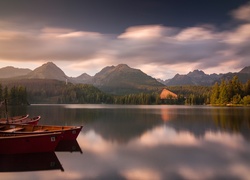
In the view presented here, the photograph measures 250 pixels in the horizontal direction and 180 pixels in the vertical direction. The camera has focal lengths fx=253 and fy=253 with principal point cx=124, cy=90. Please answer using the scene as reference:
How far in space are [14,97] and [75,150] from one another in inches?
6686

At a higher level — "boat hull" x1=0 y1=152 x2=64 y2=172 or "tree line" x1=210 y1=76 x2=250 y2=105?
"tree line" x1=210 y1=76 x2=250 y2=105

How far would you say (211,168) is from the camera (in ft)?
76.2

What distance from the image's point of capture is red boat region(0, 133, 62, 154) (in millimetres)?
27938

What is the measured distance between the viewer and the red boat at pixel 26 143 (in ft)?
91.7

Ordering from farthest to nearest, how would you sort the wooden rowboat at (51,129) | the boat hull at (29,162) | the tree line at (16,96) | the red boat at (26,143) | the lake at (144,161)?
the tree line at (16,96), the wooden rowboat at (51,129), the red boat at (26,143), the boat hull at (29,162), the lake at (144,161)

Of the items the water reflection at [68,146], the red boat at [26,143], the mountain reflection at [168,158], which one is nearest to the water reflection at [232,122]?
the mountain reflection at [168,158]

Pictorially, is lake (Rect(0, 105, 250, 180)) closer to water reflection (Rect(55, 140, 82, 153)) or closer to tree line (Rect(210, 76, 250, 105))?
water reflection (Rect(55, 140, 82, 153))

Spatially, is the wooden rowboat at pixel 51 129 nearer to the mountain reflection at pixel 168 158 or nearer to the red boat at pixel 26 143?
the mountain reflection at pixel 168 158

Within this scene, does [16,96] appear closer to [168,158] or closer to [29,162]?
→ [29,162]

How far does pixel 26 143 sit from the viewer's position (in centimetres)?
2827

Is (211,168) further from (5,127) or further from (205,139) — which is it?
(5,127)

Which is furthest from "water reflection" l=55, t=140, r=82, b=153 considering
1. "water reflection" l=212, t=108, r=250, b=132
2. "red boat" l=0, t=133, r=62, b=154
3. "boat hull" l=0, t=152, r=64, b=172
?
"water reflection" l=212, t=108, r=250, b=132

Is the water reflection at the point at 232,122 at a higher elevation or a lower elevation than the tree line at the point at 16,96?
lower

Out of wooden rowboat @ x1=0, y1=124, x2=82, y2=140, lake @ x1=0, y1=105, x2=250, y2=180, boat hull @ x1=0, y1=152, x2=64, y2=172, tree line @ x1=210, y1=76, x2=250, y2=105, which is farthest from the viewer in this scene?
tree line @ x1=210, y1=76, x2=250, y2=105
